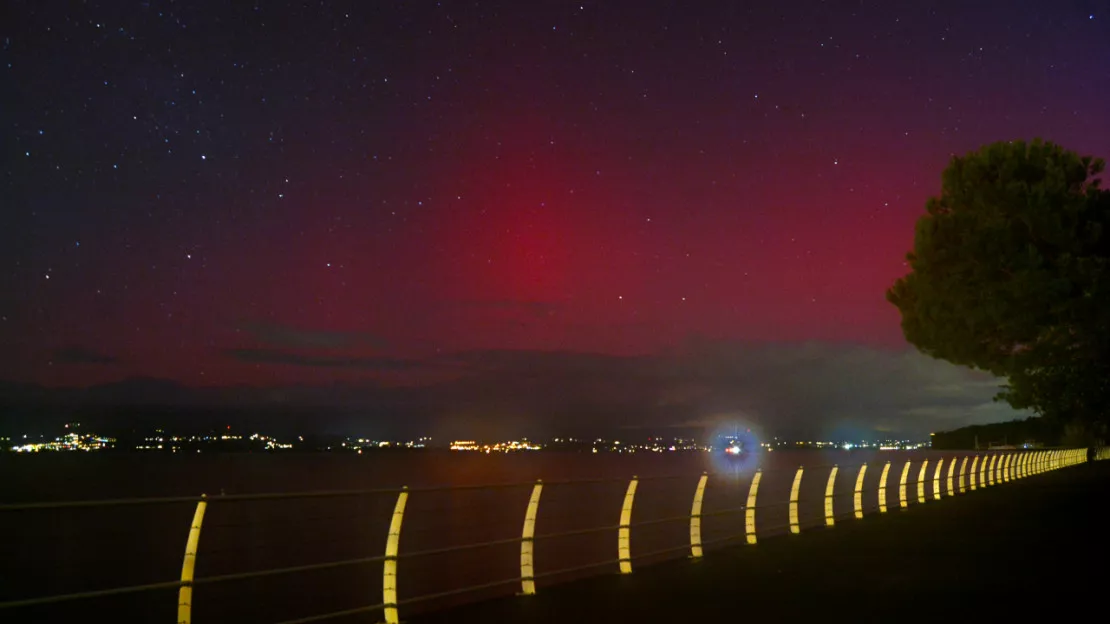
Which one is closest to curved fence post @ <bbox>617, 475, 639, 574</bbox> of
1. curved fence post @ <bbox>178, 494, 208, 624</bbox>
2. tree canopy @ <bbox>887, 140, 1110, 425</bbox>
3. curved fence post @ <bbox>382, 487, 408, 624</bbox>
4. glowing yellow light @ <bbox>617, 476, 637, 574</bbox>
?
glowing yellow light @ <bbox>617, 476, 637, 574</bbox>

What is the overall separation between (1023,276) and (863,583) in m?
28.6

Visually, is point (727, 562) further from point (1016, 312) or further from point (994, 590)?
point (1016, 312)

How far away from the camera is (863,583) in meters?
12.4

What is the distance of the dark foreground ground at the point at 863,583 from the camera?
10.1 meters

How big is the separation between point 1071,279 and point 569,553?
1048 inches

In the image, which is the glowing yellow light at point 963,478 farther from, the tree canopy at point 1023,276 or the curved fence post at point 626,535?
the curved fence post at point 626,535

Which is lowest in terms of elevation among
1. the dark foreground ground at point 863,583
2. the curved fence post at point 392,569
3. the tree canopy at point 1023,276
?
the dark foreground ground at point 863,583

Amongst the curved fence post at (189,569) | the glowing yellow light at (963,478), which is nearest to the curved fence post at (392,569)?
the curved fence post at (189,569)

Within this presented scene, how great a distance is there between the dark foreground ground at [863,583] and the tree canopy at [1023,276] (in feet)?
62.9

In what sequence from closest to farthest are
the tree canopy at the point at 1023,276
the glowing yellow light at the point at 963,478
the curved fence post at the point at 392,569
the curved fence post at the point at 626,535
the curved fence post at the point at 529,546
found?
the curved fence post at the point at 392,569 < the curved fence post at the point at 529,546 < the curved fence post at the point at 626,535 < the glowing yellow light at the point at 963,478 < the tree canopy at the point at 1023,276

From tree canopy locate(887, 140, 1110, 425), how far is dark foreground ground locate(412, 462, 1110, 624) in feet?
62.9

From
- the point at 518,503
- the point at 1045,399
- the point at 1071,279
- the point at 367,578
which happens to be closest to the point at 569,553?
the point at 367,578

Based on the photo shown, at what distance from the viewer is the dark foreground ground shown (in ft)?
33.3

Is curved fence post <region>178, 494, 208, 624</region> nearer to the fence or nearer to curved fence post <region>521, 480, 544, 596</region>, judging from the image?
the fence
